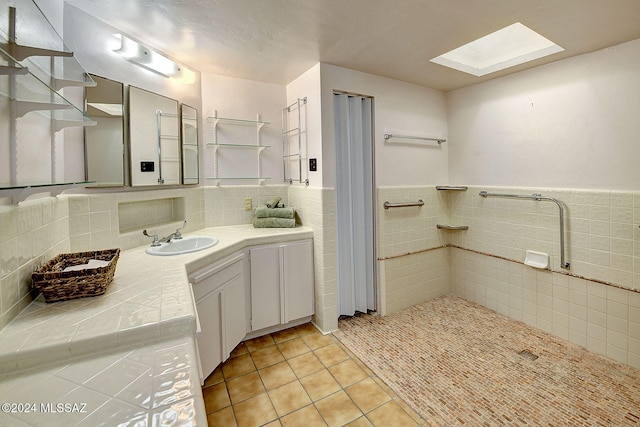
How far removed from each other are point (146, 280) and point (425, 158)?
270cm

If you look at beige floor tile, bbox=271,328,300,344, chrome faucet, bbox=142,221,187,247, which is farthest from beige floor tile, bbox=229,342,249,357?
chrome faucet, bbox=142,221,187,247

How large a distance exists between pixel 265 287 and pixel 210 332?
59 centimetres

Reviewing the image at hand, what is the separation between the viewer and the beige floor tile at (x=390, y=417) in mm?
1557

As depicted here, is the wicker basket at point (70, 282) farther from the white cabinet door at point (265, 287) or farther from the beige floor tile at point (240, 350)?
the beige floor tile at point (240, 350)

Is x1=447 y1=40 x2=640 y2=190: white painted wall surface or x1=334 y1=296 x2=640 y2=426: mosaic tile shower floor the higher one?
x1=447 y1=40 x2=640 y2=190: white painted wall surface

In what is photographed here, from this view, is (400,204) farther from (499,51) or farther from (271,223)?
(499,51)

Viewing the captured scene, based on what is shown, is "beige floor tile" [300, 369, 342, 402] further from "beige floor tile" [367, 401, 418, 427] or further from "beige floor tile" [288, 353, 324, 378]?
"beige floor tile" [367, 401, 418, 427]

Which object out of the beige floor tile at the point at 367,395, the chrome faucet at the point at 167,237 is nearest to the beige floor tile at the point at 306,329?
the beige floor tile at the point at 367,395

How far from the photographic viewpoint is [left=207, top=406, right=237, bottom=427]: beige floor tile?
1.57 meters

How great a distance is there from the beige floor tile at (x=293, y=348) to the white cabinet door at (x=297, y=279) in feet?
0.58

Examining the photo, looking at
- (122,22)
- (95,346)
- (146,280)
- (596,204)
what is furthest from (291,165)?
(596,204)

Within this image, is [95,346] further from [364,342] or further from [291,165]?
[291,165]

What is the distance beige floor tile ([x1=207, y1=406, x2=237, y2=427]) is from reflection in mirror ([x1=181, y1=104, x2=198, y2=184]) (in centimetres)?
165

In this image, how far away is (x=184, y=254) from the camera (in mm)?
1788
